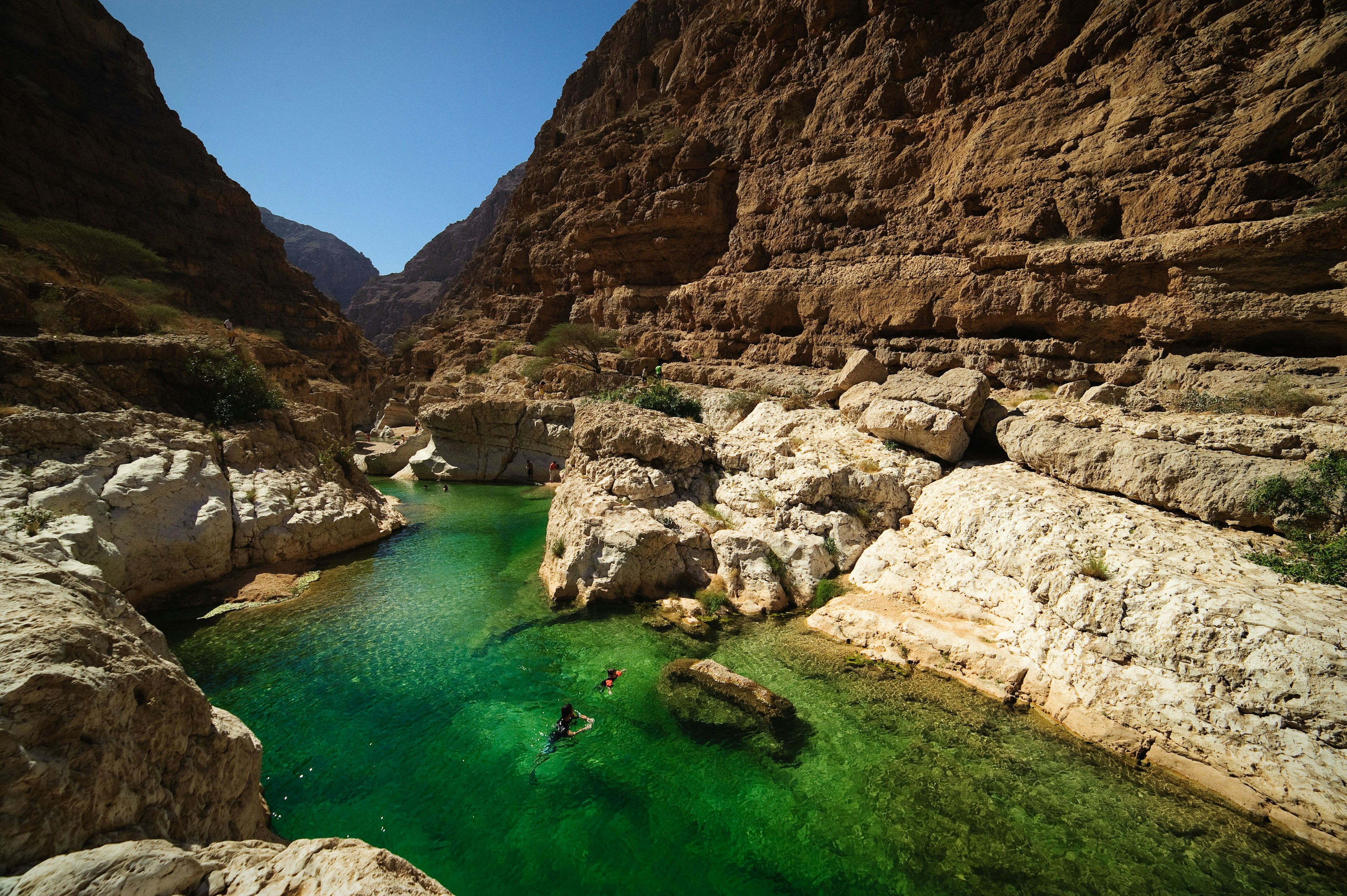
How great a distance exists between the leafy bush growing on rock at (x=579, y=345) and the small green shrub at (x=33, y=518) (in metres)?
19.9

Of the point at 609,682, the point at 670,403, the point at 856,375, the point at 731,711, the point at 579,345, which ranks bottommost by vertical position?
the point at 609,682

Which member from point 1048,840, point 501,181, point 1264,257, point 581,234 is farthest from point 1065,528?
point 501,181

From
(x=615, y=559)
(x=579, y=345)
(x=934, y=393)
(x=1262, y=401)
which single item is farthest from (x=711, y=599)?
(x=579, y=345)

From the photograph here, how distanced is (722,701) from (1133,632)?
545 centimetres

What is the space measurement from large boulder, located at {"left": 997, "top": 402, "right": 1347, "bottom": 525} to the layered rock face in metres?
12.2

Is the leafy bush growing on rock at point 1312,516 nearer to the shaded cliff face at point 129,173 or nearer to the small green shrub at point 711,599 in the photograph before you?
the small green shrub at point 711,599

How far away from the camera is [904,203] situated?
1841 cm

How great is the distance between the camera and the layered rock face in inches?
110

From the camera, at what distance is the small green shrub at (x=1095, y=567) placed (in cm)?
722

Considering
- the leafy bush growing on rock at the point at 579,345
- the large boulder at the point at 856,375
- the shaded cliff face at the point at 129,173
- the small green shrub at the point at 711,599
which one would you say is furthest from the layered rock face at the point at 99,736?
the shaded cliff face at the point at 129,173

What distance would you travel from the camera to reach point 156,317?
16.3 m

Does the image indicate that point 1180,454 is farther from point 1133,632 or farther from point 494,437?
point 494,437

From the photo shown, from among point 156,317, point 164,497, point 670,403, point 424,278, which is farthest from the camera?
point 424,278

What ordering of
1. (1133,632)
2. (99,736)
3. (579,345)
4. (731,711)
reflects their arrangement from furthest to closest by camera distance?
(579,345) < (731,711) < (1133,632) < (99,736)
